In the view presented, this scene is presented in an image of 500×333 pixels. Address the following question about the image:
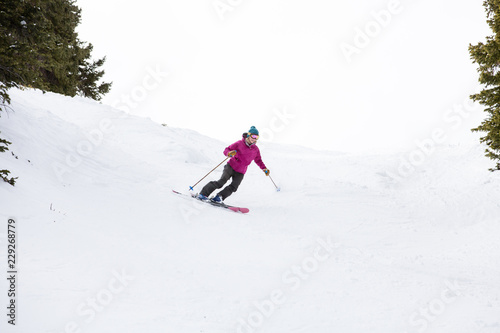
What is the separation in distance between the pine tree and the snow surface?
2045 mm

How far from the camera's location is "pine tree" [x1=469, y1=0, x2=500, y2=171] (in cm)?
763

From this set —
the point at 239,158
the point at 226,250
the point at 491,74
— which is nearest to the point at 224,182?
the point at 239,158

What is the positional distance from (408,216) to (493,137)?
2.80m

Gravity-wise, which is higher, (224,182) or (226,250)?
(224,182)

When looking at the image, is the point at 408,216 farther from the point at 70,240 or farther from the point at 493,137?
the point at 70,240

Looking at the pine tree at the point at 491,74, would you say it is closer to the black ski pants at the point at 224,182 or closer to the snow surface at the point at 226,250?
the snow surface at the point at 226,250

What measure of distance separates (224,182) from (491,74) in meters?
7.66

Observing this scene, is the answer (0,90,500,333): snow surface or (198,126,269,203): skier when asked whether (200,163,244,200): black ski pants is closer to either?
(198,126,269,203): skier

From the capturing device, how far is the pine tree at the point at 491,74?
25.0ft

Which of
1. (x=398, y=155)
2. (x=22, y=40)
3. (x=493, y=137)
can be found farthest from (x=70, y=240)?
(x=398, y=155)

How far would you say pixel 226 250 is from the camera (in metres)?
5.00

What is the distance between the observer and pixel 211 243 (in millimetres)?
5207

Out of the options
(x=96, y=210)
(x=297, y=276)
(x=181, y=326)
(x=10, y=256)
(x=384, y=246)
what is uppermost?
(x=96, y=210)

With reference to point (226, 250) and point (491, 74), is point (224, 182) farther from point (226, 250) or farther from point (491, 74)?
point (491, 74)
